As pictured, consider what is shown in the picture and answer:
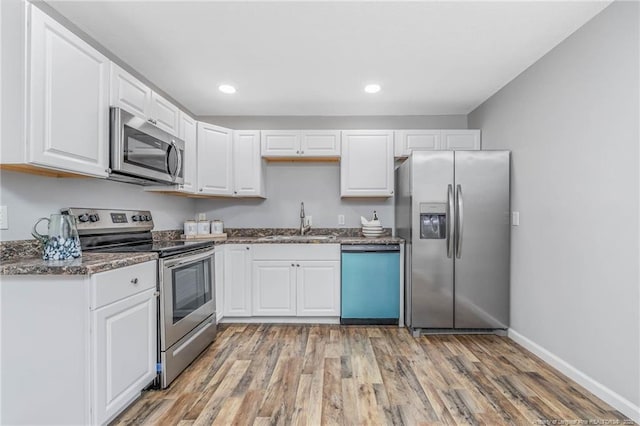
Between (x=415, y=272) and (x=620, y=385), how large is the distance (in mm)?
1545

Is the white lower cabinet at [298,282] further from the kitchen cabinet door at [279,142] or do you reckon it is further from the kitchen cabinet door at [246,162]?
the kitchen cabinet door at [279,142]

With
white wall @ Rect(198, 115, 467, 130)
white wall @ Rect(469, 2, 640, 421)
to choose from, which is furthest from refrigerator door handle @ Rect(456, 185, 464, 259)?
white wall @ Rect(198, 115, 467, 130)

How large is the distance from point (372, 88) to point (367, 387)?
8.48ft

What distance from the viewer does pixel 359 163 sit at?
370 centimetres

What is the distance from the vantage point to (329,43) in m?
2.35

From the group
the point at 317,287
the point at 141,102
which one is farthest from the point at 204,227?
the point at 141,102

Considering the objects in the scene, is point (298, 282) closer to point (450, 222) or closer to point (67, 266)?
point (450, 222)

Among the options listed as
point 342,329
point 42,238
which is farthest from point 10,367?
point 342,329

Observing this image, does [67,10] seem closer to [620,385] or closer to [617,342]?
[617,342]

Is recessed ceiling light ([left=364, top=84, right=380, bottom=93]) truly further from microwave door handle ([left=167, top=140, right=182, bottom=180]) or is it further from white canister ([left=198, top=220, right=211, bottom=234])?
white canister ([left=198, top=220, right=211, bottom=234])

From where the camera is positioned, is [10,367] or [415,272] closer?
[10,367]

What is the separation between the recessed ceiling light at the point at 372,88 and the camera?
3.09 meters

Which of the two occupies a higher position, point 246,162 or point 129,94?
point 129,94

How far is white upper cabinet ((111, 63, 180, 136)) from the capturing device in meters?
2.09
